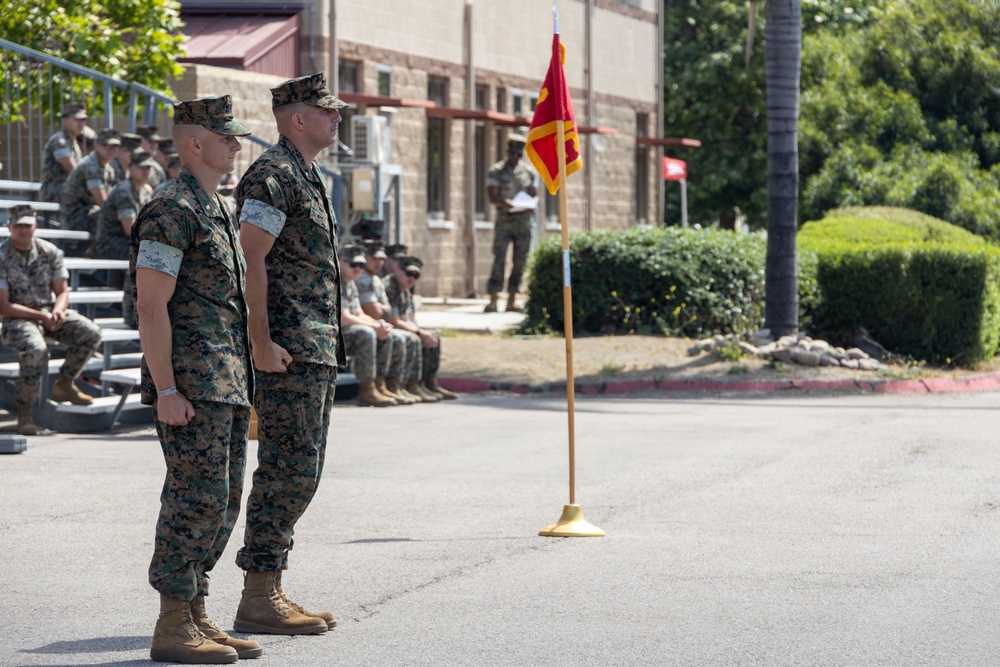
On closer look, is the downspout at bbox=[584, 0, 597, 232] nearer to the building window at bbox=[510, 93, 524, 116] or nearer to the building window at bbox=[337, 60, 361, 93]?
the building window at bbox=[510, 93, 524, 116]

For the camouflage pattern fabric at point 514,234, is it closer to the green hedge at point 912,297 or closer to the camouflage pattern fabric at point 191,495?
the green hedge at point 912,297

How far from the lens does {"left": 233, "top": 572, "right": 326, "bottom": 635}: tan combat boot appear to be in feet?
20.9

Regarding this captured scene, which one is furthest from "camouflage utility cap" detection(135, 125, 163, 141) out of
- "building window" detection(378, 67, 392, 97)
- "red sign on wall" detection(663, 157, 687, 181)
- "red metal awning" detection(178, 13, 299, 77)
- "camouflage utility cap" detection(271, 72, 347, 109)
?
"red sign on wall" detection(663, 157, 687, 181)

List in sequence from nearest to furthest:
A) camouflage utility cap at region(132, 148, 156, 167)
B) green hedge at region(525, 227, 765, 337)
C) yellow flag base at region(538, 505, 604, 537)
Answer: yellow flag base at region(538, 505, 604, 537)
camouflage utility cap at region(132, 148, 156, 167)
green hedge at region(525, 227, 765, 337)

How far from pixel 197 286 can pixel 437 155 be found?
22.5m

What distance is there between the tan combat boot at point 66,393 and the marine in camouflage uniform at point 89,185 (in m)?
2.97

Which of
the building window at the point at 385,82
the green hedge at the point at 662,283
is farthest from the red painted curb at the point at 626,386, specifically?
the building window at the point at 385,82

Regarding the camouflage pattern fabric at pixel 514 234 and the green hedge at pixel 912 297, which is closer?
the green hedge at pixel 912 297

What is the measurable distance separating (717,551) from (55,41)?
13.3 metres

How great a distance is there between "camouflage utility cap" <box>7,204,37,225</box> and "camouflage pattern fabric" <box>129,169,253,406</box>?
735cm

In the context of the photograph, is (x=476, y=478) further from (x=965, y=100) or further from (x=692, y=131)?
(x=692, y=131)

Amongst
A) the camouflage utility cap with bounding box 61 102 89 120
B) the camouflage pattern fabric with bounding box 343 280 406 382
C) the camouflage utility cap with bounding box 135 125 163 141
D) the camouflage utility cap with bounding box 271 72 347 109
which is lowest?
the camouflage pattern fabric with bounding box 343 280 406 382

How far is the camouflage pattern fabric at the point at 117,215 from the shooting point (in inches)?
599

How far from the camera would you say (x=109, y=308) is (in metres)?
16.2
